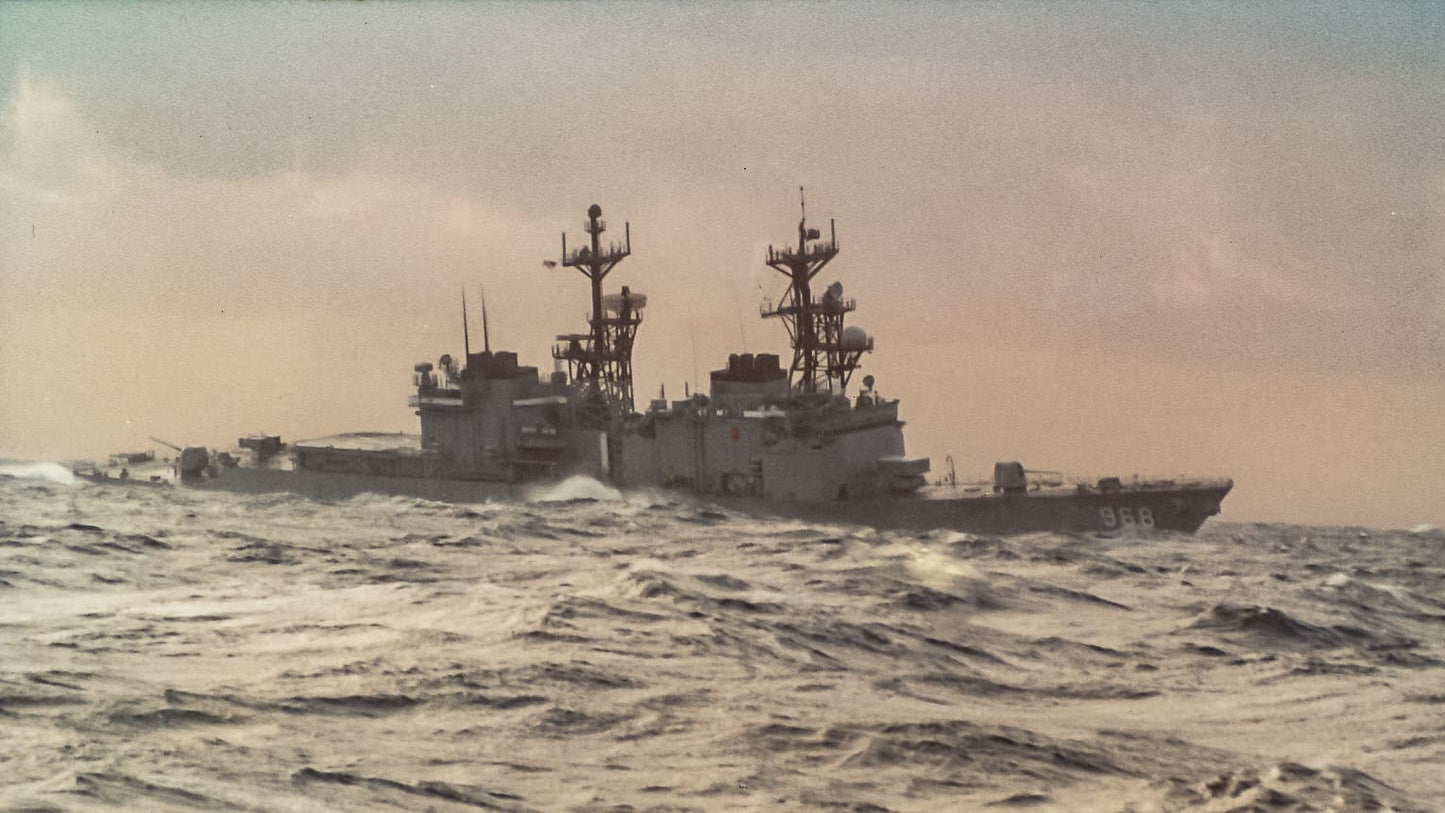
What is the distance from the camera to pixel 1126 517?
3316cm

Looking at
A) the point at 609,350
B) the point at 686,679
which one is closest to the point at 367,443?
the point at 609,350

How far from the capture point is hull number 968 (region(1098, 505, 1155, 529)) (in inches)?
1299

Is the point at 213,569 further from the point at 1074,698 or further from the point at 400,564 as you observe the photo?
the point at 1074,698

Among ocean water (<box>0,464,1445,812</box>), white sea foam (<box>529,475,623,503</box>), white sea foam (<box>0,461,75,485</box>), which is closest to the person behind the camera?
ocean water (<box>0,464,1445,812</box>)

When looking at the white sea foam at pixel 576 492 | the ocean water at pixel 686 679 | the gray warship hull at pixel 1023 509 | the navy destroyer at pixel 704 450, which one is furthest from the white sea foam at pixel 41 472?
the gray warship hull at pixel 1023 509

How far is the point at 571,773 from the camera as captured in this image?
9117 millimetres

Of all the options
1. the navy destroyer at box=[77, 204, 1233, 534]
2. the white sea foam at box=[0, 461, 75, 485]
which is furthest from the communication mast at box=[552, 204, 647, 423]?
the white sea foam at box=[0, 461, 75, 485]

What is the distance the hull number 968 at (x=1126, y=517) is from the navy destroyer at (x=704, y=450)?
4cm

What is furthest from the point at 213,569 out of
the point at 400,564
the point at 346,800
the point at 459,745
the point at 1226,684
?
the point at 1226,684

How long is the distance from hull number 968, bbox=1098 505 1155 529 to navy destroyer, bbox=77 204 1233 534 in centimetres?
4

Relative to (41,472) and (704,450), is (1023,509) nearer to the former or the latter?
(704,450)

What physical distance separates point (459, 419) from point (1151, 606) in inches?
1095

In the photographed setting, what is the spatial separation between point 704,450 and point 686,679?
78.7 ft

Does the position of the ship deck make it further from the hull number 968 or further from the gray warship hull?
the hull number 968
